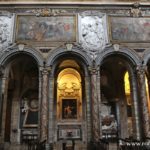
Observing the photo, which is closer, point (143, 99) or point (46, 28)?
point (143, 99)

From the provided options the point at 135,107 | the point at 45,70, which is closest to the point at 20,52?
the point at 45,70

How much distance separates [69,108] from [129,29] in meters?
7.29

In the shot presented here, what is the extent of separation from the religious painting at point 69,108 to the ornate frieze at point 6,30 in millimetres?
6222

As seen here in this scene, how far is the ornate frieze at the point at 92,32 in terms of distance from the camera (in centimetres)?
1617

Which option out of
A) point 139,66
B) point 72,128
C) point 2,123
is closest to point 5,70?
point 2,123

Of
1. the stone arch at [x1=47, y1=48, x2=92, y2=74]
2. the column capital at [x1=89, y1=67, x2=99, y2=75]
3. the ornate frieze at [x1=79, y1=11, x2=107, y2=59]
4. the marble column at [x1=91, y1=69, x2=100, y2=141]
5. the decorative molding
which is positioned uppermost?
the decorative molding

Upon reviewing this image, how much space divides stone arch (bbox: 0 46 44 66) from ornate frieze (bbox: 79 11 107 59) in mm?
2932

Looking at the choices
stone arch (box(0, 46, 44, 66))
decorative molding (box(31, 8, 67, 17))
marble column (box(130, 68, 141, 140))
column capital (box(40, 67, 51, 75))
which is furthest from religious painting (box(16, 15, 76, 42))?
marble column (box(130, 68, 141, 140))

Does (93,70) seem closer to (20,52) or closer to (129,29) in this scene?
(129,29)

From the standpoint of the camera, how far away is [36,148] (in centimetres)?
1128

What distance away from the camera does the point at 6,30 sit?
16453 millimetres

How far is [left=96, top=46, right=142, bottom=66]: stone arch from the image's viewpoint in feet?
52.0

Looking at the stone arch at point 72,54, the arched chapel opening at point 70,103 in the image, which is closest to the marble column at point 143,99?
the stone arch at point 72,54

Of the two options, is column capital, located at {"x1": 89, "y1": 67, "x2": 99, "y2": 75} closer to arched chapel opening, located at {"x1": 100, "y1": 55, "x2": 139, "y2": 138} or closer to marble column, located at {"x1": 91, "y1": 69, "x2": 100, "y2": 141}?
marble column, located at {"x1": 91, "y1": 69, "x2": 100, "y2": 141}
